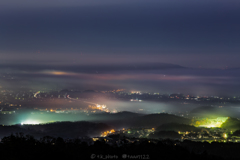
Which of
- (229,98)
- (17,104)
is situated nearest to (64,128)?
(17,104)

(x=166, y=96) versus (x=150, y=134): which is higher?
(x=166, y=96)

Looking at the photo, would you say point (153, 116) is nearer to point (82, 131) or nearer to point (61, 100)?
point (82, 131)

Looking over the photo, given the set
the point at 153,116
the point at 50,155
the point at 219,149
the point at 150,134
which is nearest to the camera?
the point at 50,155

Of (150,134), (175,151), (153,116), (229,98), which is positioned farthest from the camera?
(229,98)

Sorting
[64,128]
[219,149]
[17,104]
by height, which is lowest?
[219,149]

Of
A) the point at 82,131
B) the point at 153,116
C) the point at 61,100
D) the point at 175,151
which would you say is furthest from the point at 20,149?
the point at 61,100

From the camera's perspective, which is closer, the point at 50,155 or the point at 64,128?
the point at 50,155

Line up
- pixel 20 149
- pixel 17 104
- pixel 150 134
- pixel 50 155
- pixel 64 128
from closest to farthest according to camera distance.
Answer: pixel 50 155, pixel 20 149, pixel 150 134, pixel 64 128, pixel 17 104

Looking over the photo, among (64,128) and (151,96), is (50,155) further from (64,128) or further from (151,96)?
(151,96)

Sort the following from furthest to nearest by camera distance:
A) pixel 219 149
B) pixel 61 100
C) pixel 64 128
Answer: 1. pixel 61 100
2. pixel 64 128
3. pixel 219 149
